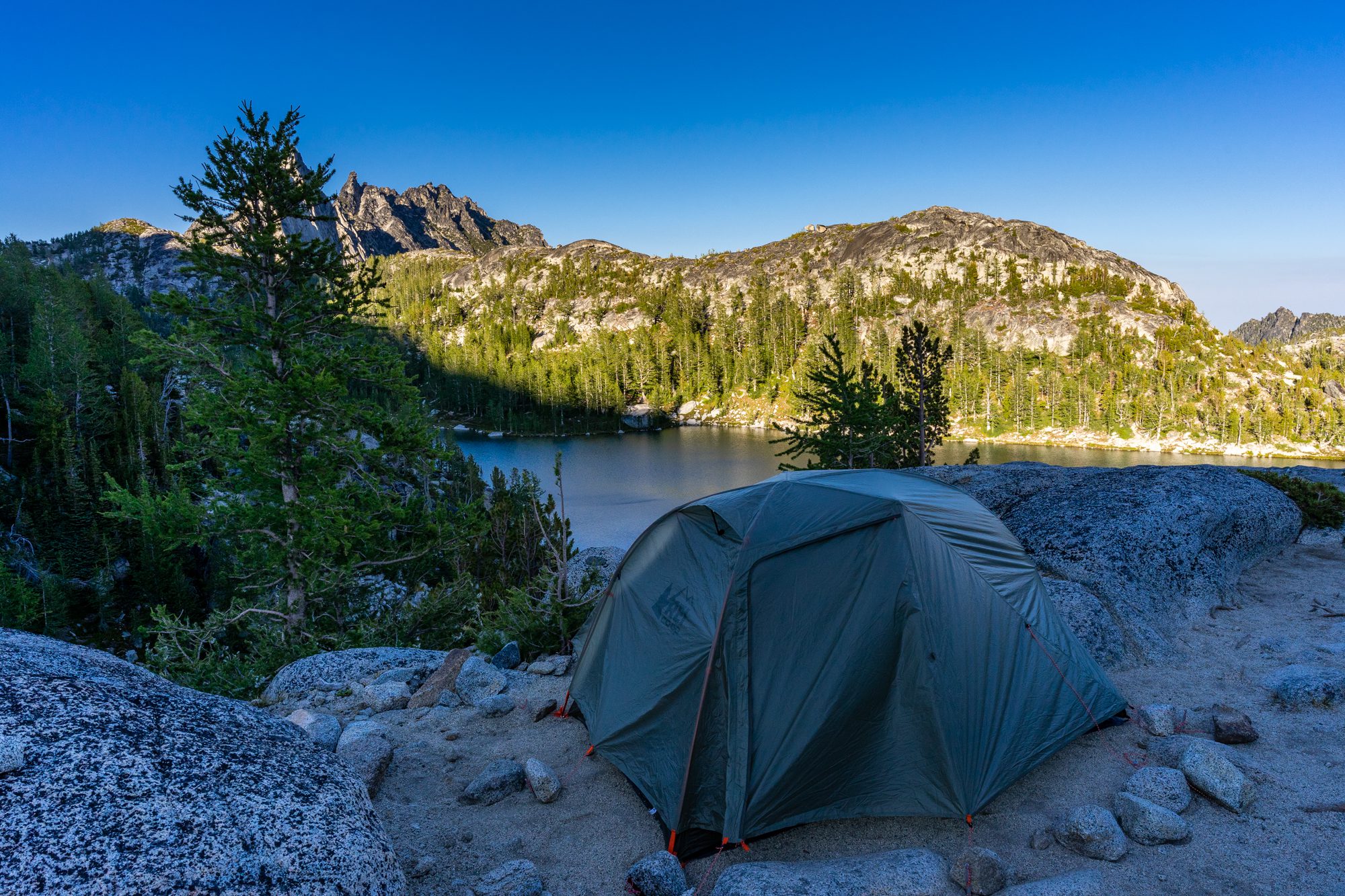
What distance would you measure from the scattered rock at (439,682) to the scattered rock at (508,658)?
0.38m

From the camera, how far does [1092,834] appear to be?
12.3 feet

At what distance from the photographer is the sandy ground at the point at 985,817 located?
11.8 ft

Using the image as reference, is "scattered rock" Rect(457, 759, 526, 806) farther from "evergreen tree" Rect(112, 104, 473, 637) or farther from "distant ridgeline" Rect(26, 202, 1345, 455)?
"distant ridgeline" Rect(26, 202, 1345, 455)

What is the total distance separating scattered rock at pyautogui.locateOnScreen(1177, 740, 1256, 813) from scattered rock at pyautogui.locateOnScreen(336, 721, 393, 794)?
594cm

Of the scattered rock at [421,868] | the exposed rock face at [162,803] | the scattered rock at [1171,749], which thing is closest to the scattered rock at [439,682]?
the scattered rock at [421,868]

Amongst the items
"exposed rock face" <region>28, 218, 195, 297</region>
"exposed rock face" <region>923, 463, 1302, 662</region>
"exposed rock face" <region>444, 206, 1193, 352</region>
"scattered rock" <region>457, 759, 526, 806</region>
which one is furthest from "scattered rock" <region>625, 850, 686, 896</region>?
"exposed rock face" <region>28, 218, 195, 297</region>

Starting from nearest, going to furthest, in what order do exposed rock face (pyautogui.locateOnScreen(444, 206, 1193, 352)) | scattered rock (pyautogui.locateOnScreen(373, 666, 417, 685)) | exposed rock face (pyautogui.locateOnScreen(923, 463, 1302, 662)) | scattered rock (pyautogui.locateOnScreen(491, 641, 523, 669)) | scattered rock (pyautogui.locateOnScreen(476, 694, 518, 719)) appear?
scattered rock (pyautogui.locateOnScreen(476, 694, 518, 719))
exposed rock face (pyautogui.locateOnScreen(923, 463, 1302, 662))
scattered rock (pyautogui.locateOnScreen(373, 666, 417, 685))
scattered rock (pyautogui.locateOnScreen(491, 641, 523, 669))
exposed rock face (pyautogui.locateOnScreen(444, 206, 1193, 352))

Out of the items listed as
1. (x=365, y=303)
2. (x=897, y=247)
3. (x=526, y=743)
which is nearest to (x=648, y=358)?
(x=897, y=247)

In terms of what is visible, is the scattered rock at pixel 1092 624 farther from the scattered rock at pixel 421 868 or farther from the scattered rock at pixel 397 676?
the scattered rock at pixel 397 676

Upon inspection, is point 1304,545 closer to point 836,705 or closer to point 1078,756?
point 1078,756

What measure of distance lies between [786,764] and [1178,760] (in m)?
2.96

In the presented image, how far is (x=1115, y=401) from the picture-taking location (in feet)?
278

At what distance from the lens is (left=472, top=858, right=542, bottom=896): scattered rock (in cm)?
357

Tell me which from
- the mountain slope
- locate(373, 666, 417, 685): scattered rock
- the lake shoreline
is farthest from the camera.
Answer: the mountain slope
